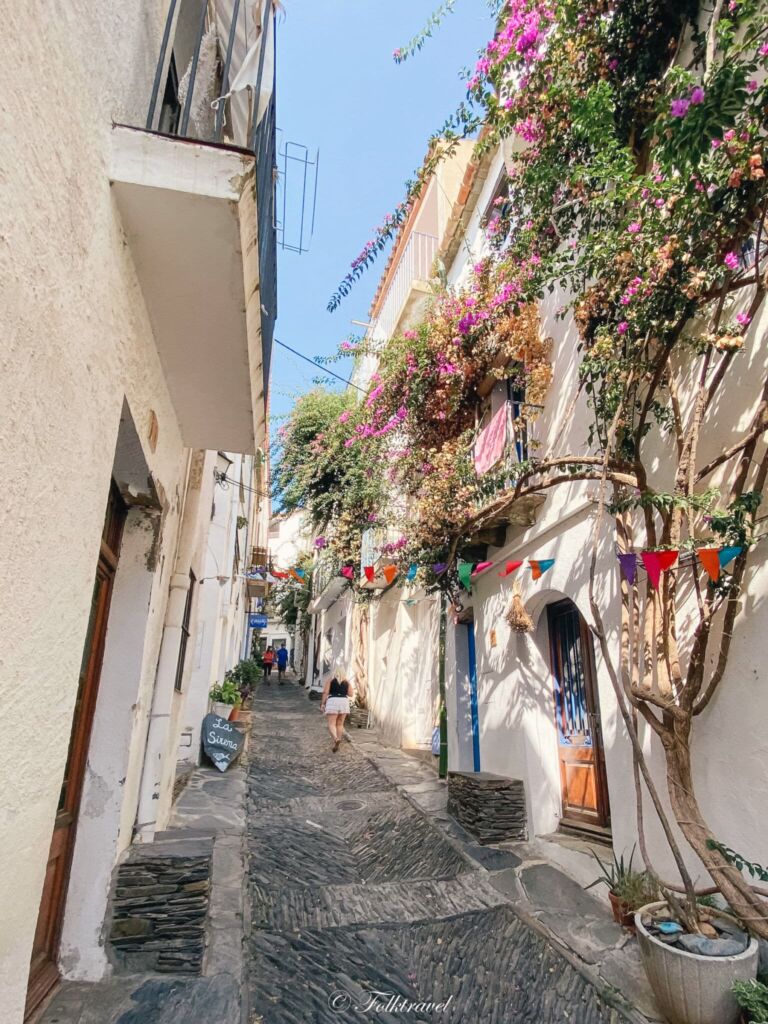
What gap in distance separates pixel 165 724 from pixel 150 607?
1.14 meters

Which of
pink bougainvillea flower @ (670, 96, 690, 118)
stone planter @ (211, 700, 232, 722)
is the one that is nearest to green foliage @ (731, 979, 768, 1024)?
pink bougainvillea flower @ (670, 96, 690, 118)

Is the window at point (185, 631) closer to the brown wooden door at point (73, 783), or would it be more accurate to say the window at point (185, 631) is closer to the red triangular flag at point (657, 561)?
the brown wooden door at point (73, 783)

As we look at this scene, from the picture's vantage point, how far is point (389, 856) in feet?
18.6

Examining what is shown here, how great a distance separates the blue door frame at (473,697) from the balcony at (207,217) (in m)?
5.75

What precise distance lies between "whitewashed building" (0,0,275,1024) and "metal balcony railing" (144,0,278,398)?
2 cm

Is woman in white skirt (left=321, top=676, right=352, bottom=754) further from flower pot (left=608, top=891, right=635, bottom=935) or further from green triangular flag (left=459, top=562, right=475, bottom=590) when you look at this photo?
flower pot (left=608, top=891, right=635, bottom=935)

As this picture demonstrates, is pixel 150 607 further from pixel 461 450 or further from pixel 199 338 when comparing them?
pixel 461 450

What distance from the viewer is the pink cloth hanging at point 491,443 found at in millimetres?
7285

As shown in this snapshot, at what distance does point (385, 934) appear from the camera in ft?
13.5

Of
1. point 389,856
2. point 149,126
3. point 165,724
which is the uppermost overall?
point 149,126

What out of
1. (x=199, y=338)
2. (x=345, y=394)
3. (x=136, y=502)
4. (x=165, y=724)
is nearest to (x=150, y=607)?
(x=136, y=502)

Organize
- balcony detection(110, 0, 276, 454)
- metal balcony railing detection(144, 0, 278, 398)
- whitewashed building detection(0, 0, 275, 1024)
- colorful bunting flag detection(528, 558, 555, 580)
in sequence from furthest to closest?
1. colorful bunting flag detection(528, 558, 555, 580)
2. metal balcony railing detection(144, 0, 278, 398)
3. balcony detection(110, 0, 276, 454)
4. whitewashed building detection(0, 0, 275, 1024)

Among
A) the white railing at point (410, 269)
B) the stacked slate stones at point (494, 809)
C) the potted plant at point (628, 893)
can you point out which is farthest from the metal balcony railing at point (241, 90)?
the white railing at point (410, 269)

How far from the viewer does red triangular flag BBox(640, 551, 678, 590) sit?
3.71m
